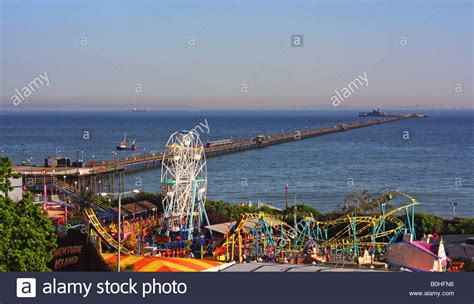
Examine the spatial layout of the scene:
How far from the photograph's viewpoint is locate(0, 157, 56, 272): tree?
14992mm

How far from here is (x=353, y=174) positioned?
6669cm

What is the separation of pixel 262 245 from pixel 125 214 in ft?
24.6

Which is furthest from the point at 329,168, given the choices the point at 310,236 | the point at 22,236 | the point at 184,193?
the point at 22,236

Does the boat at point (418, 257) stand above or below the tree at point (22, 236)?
below

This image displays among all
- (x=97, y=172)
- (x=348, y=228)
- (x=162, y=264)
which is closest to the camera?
(x=162, y=264)

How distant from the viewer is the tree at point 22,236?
15.0m

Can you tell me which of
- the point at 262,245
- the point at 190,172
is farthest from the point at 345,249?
the point at 190,172

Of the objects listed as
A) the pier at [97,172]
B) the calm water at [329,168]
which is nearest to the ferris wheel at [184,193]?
the pier at [97,172]

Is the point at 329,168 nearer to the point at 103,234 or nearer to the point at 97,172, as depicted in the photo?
the point at 97,172

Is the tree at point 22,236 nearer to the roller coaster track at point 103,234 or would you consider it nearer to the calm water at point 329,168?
the roller coaster track at point 103,234

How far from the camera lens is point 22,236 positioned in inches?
605

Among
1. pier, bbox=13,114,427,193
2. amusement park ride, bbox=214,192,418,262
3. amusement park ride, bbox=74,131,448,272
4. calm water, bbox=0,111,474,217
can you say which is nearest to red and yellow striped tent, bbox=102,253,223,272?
amusement park ride, bbox=74,131,448,272

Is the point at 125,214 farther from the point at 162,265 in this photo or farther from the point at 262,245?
the point at 162,265

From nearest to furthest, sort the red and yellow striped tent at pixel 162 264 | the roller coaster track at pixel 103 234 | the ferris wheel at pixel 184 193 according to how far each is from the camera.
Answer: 1. the red and yellow striped tent at pixel 162 264
2. the roller coaster track at pixel 103 234
3. the ferris wheel at pixel 184 193
